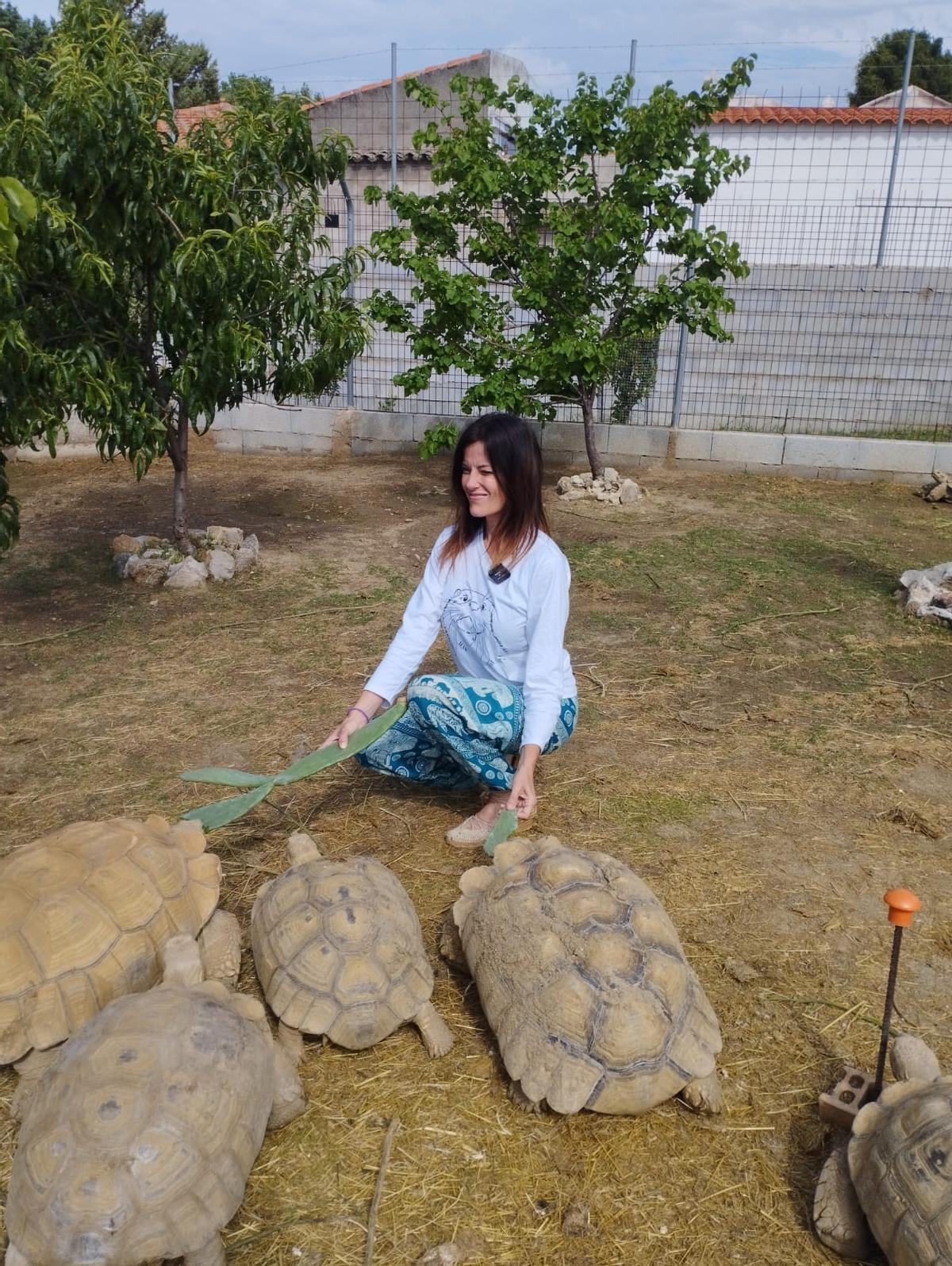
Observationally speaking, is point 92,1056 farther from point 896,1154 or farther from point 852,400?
point 852,400

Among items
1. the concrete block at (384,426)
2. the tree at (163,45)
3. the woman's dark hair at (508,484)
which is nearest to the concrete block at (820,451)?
the concrete block at (384,426)

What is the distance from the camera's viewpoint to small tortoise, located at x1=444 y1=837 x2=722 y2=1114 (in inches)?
99.7

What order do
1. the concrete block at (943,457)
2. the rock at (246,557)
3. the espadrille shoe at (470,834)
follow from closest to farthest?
the espadrille shoe at (470,834) < the rock at (246,557) < the concrete block at (943,457)

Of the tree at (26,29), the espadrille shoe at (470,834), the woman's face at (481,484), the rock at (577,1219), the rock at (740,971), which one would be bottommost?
the rock at (577,1219)

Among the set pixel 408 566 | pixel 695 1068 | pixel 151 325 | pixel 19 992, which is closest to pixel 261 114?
pixel 151 325

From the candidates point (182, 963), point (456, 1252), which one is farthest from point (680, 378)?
point (456, 1252)

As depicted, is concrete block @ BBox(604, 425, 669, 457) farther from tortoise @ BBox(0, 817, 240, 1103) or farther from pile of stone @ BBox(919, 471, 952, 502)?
tortoise @ BBox(0, 817, 240, 1103)

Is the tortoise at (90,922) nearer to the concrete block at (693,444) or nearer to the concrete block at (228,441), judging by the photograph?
the concrete block at (693,444)

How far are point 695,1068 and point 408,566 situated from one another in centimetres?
552

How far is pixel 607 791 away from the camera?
436 centimetres

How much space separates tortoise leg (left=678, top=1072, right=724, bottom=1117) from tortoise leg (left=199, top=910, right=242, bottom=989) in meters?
1.41

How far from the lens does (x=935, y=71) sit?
32.5m

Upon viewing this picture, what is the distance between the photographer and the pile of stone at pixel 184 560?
23.3ft

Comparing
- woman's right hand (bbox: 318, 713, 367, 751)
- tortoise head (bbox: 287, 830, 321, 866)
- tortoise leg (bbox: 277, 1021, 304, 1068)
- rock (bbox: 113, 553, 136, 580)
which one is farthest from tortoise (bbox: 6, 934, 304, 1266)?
rock (bbox: 113, 553, 136, 580)
